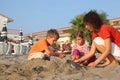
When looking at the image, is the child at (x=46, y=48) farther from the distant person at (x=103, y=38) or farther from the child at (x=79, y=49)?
the distant person at (x=103, y=38)

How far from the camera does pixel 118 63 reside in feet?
14.9

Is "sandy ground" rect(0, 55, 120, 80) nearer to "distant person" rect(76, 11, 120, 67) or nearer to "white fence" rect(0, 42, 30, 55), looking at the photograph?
"distant person" rect(76, 11, 120, 67)

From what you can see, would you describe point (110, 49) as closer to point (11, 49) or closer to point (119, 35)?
point (119, 35)

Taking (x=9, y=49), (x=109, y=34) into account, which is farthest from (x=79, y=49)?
(x=9, y=49)

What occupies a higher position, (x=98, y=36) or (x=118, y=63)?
(x=98, y=36)

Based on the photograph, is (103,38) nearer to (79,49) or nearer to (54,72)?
(79,49)

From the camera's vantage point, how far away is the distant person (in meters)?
4.23

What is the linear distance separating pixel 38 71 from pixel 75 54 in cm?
139

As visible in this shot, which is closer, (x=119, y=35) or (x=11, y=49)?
(x=119, y=35)

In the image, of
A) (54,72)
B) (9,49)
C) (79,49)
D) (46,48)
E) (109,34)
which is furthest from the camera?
(9,49)

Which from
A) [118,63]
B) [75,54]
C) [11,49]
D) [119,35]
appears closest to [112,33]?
[119,35]

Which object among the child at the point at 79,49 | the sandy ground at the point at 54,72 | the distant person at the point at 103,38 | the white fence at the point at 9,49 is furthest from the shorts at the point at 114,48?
the white fence at the point at 9,49

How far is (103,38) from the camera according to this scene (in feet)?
14.1

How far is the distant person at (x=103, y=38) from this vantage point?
13.9ft
